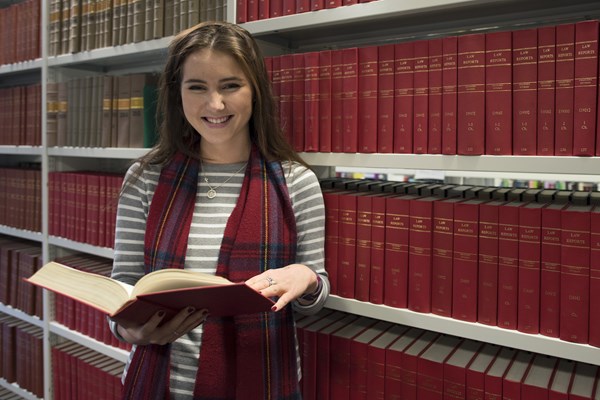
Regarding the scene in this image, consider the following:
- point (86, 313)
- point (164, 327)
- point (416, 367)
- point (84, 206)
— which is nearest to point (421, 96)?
point (416, 367)

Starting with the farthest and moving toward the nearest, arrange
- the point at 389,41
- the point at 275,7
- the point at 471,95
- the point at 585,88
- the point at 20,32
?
1. the point at 20,32
2. the point at 389,41
3. the point at 275,7
4. the point at 471,95
5. the point at 585,88

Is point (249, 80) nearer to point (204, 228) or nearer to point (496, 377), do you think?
point (204, 228)

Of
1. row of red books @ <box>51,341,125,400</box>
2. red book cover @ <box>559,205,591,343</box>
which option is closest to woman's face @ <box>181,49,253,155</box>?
red book cover @ <box>559,205,591,343</box>

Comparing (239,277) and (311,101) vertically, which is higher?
(311,101)

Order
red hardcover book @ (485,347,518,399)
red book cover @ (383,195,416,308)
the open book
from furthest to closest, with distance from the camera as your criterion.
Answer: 1. red book cover @ (383,195,416,308)
2. red hardcover book @ (485,347,518,399)
3. the open book

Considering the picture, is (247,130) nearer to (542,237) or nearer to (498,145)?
(498,145)

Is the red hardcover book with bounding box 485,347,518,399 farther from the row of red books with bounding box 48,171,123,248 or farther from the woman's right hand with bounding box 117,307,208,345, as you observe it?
the row of red books with bounding box 48,171,123,248

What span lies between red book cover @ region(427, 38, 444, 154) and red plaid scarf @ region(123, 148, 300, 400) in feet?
1.14

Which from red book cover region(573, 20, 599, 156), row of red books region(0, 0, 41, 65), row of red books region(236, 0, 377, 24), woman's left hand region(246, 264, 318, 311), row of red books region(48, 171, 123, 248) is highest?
row of red books region(0, 0, 41, 65)

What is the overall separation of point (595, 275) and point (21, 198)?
2046mm

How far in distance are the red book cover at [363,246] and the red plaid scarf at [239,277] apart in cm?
16

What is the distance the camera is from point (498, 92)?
973 mm

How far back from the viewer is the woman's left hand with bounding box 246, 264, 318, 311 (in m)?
0.93

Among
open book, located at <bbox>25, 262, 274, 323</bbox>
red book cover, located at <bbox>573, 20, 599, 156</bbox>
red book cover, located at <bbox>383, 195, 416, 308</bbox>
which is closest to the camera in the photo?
open book, located at <bbox>25, 262, 274, 323</bbox>
